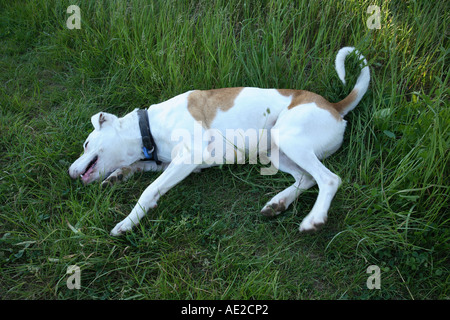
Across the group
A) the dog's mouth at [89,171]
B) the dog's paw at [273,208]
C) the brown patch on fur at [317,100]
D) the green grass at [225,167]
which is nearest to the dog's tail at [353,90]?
the brown patch on fur at [317,100]

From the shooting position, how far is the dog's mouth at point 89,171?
2.95 m

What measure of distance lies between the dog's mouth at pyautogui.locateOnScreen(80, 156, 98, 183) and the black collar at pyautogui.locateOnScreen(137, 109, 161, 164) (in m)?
0.42

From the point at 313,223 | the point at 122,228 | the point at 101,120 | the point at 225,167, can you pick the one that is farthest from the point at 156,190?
the point at 313,223

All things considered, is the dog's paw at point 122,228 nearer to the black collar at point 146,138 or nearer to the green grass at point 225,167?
the green grass at point 225,167

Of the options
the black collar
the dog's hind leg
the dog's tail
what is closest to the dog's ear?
the black collar

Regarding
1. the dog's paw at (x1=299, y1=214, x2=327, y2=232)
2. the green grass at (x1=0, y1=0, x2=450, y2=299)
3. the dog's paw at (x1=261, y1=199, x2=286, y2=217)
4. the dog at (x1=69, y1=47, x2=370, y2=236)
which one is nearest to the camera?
the green grass at (x1=0, y1=0, x2=450, y2=299)

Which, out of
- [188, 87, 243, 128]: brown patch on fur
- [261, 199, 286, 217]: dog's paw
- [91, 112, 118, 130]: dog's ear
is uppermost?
Result: [188, 87, 243, 128]: brown patch on fur

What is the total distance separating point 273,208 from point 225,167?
0.68 m

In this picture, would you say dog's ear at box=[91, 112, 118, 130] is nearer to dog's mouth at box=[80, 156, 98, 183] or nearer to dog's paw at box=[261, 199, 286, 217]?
dog's mouth at box=[80, 156, 98, 183]

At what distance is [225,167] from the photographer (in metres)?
3.23

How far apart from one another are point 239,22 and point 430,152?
238cm

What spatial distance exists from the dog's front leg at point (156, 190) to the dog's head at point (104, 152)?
18.3 inches

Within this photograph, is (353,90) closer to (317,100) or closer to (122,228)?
(317,100)

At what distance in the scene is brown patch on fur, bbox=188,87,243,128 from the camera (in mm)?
3150
